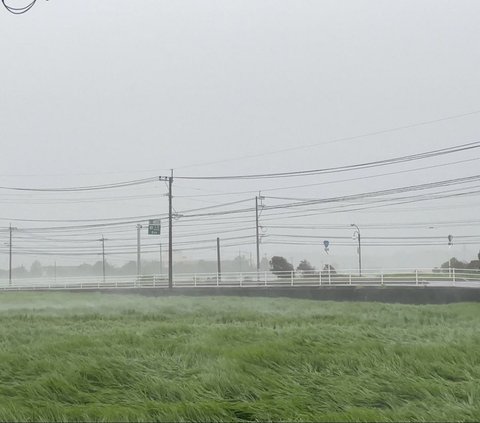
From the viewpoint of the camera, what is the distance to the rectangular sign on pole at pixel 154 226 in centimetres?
3804

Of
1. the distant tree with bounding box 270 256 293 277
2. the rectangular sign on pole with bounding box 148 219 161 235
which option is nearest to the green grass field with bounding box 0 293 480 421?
the rectangular sign on pole with bounding box 148 219 161 235

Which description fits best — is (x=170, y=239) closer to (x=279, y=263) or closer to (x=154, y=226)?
(x=154, y=226)

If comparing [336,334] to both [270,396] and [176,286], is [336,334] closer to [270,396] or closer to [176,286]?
[270,396]

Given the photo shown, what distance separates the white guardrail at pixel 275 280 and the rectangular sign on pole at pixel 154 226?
360 centimetres

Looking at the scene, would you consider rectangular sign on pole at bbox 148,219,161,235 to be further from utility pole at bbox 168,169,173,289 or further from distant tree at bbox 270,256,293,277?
distant tree at bbox 270,256,293,277

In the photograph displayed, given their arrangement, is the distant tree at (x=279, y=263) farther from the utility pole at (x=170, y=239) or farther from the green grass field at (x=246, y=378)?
the green grass field at (x=246, y=378)

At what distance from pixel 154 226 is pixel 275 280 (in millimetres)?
9433

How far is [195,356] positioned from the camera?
21.4 ft

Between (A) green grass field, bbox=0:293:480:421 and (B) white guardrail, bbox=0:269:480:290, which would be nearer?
(A) green grass field, bbox=0:293:480:421

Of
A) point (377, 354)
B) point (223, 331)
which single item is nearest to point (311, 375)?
point (377, 354)

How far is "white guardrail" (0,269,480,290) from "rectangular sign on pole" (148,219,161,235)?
3.60 m

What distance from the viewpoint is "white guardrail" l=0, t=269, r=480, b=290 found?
27.8 m

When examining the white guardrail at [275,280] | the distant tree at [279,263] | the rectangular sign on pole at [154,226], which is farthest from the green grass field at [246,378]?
the distant tree at [279,263]

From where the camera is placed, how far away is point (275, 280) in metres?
33.8
